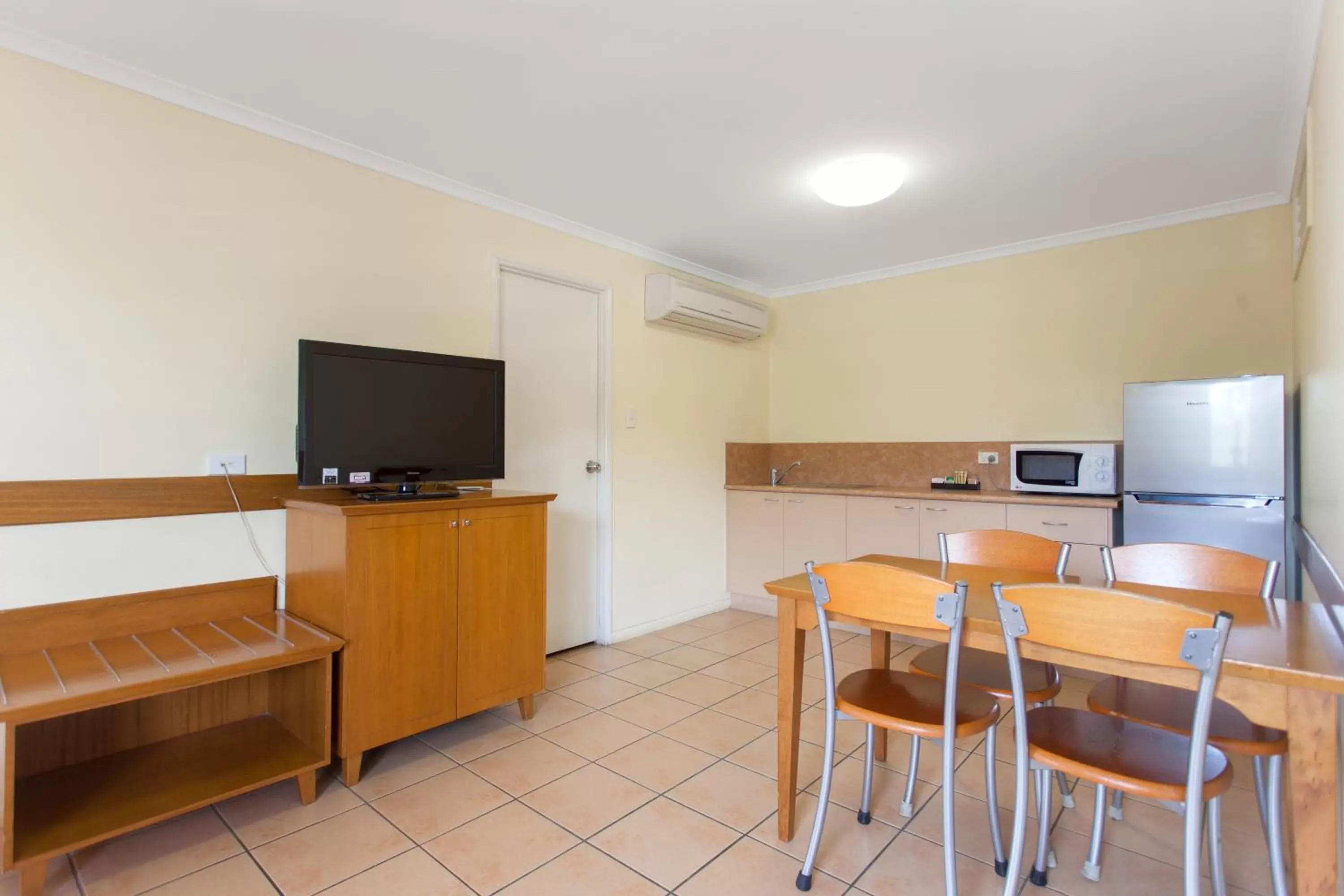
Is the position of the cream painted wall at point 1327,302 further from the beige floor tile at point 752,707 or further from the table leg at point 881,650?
the beige floor tile at point 752,707

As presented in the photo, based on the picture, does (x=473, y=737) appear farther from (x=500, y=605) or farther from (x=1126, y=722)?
(x=1126, y=722)

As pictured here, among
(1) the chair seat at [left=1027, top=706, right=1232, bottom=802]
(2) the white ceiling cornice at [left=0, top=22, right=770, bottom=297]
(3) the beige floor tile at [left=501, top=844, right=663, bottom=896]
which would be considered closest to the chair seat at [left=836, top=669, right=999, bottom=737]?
(1) the chair seat at [left=1027, top=706, right=1232, bottom=802]

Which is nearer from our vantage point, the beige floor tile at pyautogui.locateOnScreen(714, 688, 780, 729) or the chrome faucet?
the beige floor tile at pyautogui.locateOnScreen(714, 688, 780, 729)

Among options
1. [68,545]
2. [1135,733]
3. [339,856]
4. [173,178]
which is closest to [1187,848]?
[1135,733]

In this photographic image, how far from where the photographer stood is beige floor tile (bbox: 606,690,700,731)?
112 inches

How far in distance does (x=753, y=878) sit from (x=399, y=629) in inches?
56.8

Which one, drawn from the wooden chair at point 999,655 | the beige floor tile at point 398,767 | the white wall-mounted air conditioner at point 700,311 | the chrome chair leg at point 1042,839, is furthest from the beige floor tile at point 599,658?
the chrome chair leg at point 1042,839

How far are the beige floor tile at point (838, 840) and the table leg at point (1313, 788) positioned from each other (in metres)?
0.99

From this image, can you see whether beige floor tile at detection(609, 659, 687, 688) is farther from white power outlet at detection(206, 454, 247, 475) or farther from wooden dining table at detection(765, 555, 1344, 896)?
white power outlet at detection(206, 454, 247, 475)

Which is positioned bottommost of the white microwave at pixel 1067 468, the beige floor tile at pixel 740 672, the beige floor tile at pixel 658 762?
the beige floor tile at pixel 658 762

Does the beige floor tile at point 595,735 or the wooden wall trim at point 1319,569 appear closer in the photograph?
the wooden wall trim at point 1319,569

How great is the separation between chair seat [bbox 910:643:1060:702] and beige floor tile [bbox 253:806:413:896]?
5.57 feet

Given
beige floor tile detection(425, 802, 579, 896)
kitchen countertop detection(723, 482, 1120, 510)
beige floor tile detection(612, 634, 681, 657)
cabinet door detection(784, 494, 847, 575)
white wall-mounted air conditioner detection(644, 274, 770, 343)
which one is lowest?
beige floor tile detection(425, 802, 579, 896)

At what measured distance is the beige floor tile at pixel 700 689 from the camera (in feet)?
10.2
